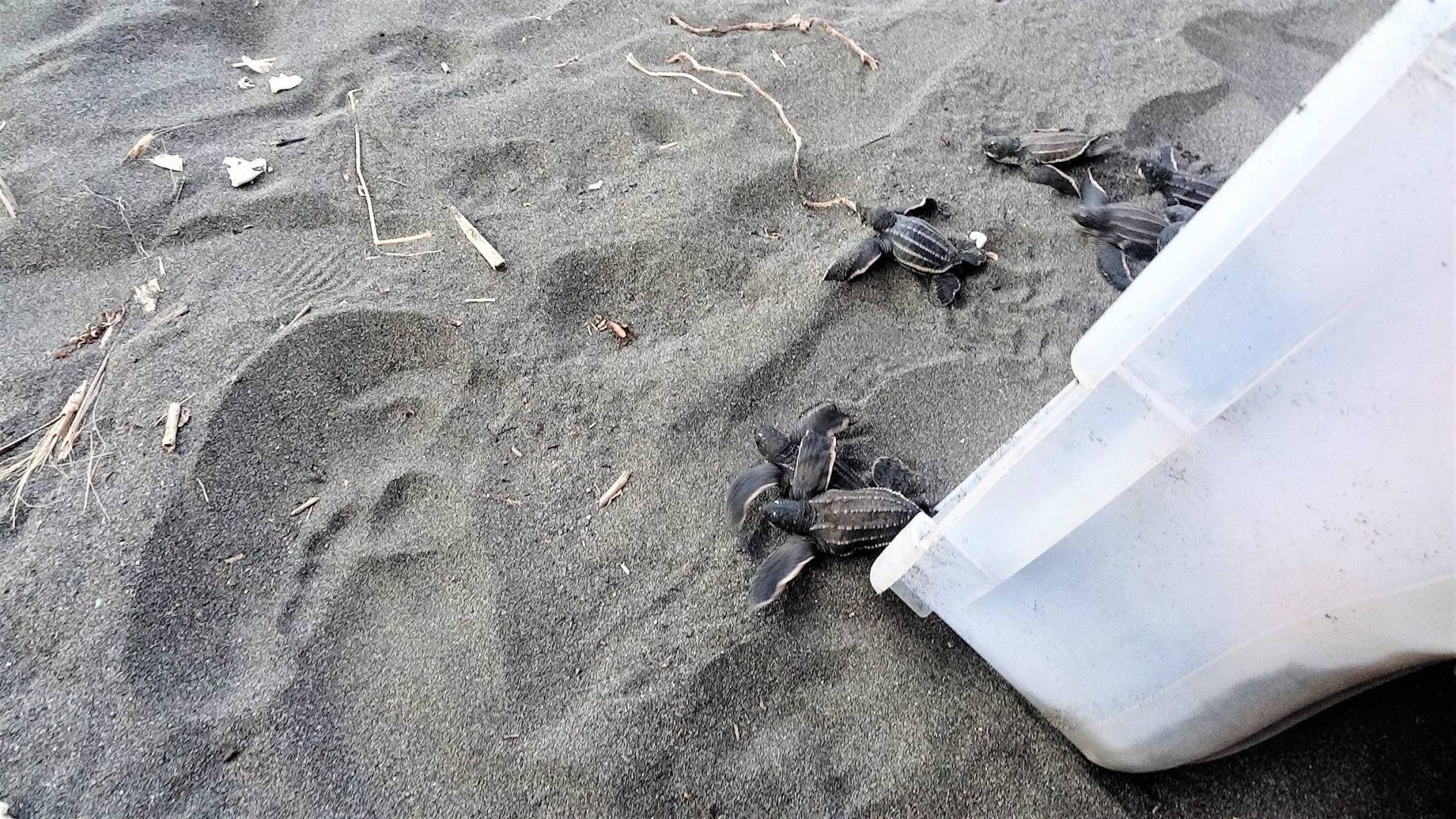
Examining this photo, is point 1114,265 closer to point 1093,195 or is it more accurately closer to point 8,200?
point 1093,195

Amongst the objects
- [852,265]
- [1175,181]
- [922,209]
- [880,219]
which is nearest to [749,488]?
[852,265]

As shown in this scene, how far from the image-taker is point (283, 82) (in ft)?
7.30

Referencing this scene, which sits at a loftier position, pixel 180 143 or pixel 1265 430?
pixel 1265 430

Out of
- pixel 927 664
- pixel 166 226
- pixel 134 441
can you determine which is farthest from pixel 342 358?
pixel 927 664

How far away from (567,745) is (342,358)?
892mm

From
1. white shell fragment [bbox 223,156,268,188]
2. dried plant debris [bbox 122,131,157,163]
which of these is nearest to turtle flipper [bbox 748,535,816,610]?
white shell fragment [bbox 223,156,268,188]

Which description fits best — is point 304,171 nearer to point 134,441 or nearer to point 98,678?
point 134,441

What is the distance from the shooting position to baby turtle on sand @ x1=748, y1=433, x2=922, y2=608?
1339mm

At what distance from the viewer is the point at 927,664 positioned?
50.3 inches

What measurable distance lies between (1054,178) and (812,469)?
1.11 meters

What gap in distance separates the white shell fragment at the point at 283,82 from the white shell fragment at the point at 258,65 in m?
0.06

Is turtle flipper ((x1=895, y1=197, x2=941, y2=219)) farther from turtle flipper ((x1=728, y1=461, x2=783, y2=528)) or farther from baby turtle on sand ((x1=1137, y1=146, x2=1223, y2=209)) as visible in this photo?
turtle flipper ((x1=728, y1=461, x2=783, y2=528))

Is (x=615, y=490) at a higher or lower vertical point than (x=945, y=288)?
lower

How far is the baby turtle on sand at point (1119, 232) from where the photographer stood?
6.05 ft
